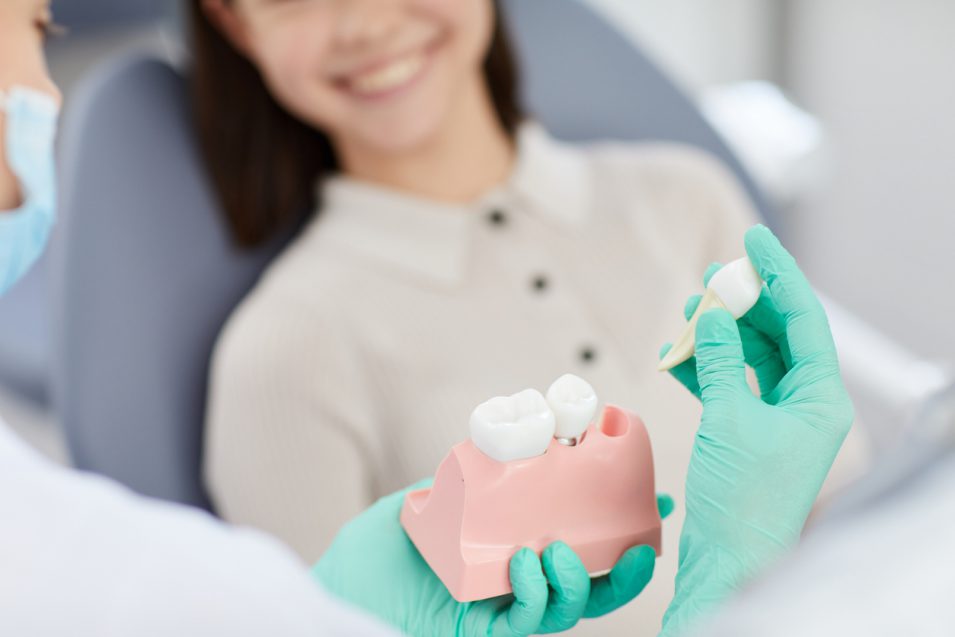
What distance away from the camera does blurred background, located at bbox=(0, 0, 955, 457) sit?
4.10ft

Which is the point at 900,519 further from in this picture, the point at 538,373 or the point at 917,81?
the point at 917,81

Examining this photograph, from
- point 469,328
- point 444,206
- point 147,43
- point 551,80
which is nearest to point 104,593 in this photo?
point 469,328

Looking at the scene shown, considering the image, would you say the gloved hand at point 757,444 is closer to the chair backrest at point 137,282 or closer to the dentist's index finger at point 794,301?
the dentist's index finger at point 794,301

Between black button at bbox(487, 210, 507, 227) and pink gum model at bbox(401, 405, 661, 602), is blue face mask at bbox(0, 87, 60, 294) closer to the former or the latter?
pink gum model at bbox(401, 405, 661, 602)

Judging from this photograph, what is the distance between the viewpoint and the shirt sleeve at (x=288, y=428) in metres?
0.56

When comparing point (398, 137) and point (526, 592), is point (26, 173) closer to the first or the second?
point (526, 592)

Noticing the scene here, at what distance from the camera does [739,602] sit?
0.29 meters

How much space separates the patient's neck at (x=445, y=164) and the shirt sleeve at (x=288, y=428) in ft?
0.57

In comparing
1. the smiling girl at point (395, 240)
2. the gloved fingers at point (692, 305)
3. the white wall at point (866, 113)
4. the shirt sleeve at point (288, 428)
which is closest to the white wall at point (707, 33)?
the white wall at point (866, 113)

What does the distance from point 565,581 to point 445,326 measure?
302 mm

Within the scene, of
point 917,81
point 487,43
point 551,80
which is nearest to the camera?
point 487,43

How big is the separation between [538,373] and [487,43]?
537mm

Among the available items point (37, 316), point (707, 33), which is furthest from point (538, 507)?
point (707, 33)

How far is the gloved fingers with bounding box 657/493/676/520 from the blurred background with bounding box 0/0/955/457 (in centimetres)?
74
